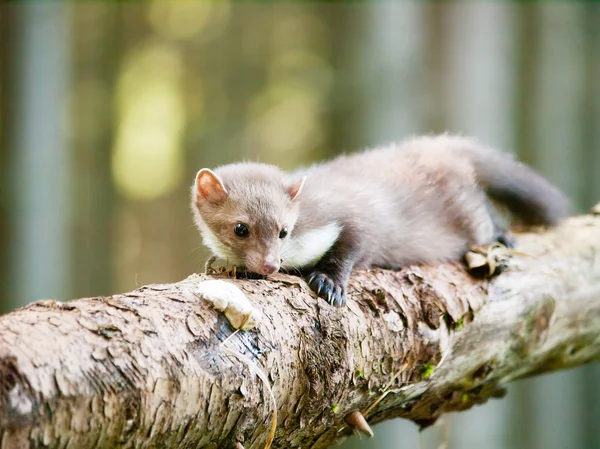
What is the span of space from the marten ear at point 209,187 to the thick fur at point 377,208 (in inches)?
1.6

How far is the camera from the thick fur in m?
4.19

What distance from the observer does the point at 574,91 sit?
13320 millimetres

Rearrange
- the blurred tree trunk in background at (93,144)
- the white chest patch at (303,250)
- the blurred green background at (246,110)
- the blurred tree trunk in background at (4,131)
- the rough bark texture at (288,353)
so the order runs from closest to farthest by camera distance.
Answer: the rough bark texture at (288,353) < the white chest patch at (303,250) < the blurred tree trunk in background at (4,131) < the blurred green background at (246,110) < the blurred tree trunk in background at (93,144)

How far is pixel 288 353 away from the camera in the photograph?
2906 mm

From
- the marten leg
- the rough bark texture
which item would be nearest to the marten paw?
the rough bark texture

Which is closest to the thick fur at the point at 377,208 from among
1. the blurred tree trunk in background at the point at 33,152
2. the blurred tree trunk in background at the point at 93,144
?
the blurred tree trunk in background at the point at 33,152

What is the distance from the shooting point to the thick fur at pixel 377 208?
13.8 ft

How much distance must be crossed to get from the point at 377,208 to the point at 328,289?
1.51m

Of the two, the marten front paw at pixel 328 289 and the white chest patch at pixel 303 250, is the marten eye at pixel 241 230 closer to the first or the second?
the white chest patch at pixel 303 250

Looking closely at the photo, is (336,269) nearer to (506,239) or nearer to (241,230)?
(241,230)

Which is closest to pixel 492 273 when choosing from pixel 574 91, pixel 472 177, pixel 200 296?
pixel 472 177

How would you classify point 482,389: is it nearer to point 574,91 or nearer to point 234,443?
point 234,443

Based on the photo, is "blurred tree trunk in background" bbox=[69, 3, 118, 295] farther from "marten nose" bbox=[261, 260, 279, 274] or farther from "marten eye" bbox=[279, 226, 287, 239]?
"marten nose" bbox=[261, 260, 279, 274]

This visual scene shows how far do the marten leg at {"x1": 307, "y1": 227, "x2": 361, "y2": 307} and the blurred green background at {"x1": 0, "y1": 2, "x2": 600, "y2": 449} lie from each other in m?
Answer: 1.06
